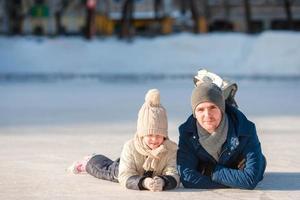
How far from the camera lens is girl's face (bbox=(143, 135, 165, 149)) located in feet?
18.4

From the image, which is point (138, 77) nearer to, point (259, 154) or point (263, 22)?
point (259, 154)

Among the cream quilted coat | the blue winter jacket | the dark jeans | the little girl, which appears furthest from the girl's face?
the dark jeans

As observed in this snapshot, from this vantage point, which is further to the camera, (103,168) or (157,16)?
(157,16)

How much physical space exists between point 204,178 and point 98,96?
11158 millimetres

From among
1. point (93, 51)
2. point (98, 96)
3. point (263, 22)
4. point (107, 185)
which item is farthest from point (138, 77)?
point (263, 22)

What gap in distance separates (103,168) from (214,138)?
3.43ft

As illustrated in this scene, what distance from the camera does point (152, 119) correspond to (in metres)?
5.58

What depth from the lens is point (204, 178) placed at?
5738 millimetres

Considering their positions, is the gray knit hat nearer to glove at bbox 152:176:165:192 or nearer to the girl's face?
the girl's face

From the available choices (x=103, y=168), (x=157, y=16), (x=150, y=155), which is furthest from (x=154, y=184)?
(x=157, y=16)

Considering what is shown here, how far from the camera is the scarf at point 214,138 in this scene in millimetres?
5676

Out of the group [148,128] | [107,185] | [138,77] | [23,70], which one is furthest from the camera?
[23,70]

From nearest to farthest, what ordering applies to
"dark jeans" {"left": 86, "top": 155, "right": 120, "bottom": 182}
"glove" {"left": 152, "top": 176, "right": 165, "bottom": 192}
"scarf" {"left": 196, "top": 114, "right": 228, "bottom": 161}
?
1. "glove" {"left": 152, "top": 176, "right": 165, "bottom": 192}
2. "scarf" {"left": 196, "top": 114, "right": 228, "bottom": 161}
3. "dark jeans" {"left": 86, "top": 155, "right": 120, "bottom": 182}

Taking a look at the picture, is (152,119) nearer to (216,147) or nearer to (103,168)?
(216,147)
